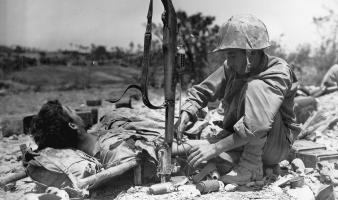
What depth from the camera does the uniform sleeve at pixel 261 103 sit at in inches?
138

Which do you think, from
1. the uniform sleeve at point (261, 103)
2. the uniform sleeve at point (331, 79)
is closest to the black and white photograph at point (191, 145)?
the uniform sleeve at point (261, 103)

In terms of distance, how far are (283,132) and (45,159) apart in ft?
7.25

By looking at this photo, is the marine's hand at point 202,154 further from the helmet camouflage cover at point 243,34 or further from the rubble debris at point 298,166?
the rubble debris at point 298,166

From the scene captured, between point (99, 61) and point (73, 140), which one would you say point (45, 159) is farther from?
point (99, 61)

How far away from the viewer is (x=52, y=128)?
418cm

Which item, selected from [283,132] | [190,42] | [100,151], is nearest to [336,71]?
[283,132]

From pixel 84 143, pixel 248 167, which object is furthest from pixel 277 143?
pixel 84 143

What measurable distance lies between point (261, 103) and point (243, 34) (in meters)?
0.60

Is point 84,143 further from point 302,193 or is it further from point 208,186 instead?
point 302,193

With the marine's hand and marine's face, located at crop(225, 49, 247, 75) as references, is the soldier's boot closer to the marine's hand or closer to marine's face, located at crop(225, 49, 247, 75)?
the marine's hand

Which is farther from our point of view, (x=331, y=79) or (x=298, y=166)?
(x=331, y=79)

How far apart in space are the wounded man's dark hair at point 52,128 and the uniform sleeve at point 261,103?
1.73 m

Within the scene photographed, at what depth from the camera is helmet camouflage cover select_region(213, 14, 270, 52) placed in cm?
358

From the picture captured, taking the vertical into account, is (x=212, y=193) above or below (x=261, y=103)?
below
